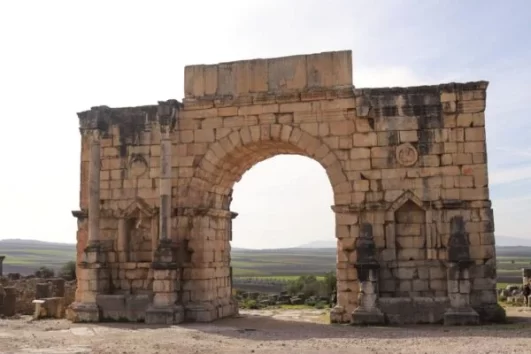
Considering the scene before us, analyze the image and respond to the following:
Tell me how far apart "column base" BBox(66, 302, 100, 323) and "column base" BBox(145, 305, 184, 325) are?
1.23 m

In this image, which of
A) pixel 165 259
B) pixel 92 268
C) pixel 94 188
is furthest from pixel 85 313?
pixel 94 188

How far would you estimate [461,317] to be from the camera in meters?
12.5

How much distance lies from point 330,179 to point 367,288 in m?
2.35

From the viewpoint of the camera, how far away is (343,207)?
13.7 meters

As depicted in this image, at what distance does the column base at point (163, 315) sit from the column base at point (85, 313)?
123 centimetres

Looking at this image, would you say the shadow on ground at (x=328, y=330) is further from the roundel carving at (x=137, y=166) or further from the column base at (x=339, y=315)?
the roundel carving at (x=137, y=166)

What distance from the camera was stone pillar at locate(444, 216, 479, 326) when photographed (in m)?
12.5

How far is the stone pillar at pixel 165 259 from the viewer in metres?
13.6

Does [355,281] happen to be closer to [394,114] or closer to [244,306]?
[394,114]

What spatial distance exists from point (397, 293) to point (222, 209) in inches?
178

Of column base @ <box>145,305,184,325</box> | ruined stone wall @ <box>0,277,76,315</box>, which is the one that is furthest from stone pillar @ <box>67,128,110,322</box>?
ruined stone wall @ <box>0,277,76,315</box>

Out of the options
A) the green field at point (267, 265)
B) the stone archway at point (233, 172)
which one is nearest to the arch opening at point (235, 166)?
the stone archway at point (233, 172)

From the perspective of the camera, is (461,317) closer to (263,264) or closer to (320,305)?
(320,305)

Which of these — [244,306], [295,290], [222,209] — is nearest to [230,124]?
[222,209]
